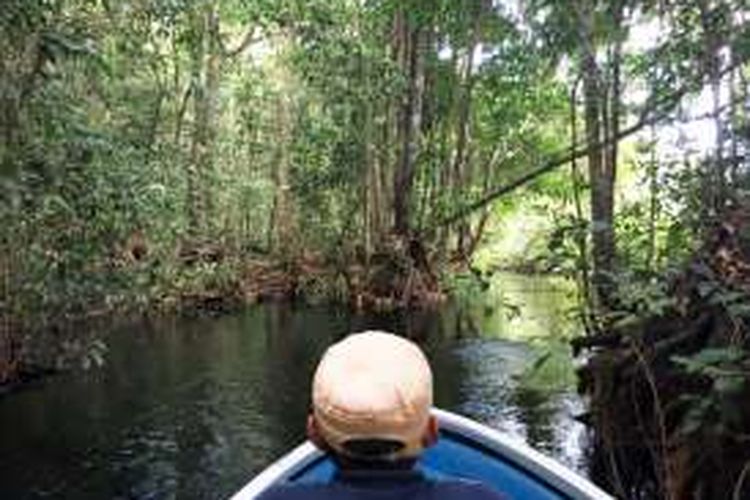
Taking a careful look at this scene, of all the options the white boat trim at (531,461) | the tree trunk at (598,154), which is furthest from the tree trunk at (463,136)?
the white boat trim at (531,461)

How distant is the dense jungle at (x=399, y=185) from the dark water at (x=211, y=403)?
14.5 inches

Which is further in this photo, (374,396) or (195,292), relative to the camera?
(195,292)

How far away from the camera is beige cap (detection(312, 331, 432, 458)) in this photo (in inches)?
75.7

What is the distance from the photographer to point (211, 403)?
11906 mm

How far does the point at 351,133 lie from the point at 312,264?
3.50m

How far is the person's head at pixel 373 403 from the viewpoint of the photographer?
6.31 feet

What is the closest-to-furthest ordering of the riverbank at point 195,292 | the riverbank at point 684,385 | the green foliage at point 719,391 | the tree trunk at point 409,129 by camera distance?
the green foliage at point 719,391
the riverbank at point 684,385
the riverbank at point 195,292
the tree trunk at point 409,129

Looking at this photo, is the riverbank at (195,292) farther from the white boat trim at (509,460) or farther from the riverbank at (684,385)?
the white boat trim at (509,460)

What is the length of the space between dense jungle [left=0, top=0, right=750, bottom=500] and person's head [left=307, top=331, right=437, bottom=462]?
408cm

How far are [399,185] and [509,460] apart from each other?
17.9 m

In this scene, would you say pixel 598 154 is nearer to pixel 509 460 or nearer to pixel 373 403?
pixel 509 460

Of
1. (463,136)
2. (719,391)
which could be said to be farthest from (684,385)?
(463,136)

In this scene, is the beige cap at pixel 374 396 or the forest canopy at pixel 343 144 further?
the forest canopy at pixel 343 144

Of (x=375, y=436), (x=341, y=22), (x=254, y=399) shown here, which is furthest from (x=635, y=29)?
(x=375, y=436)
